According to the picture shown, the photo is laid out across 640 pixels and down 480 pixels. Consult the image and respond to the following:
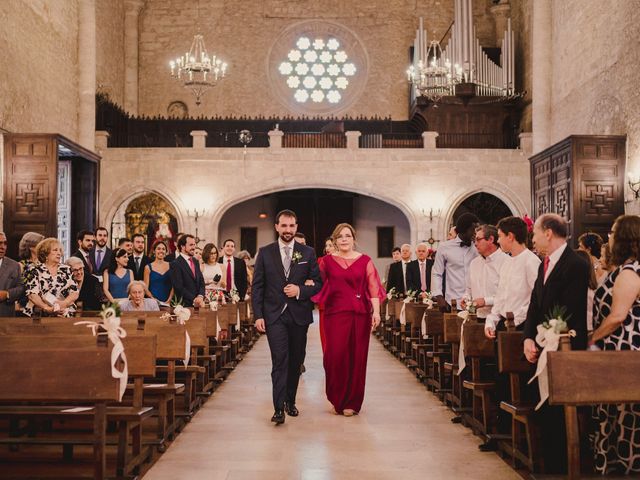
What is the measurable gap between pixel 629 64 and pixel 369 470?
1015cm

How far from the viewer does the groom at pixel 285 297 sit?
20.1ft

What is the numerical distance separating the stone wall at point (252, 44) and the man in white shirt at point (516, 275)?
60.3ft

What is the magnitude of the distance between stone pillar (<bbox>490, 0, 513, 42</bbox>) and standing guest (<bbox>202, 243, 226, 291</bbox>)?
1577cm

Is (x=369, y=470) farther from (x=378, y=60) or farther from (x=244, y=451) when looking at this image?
(x=378, y=60)

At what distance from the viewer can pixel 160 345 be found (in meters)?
5.48

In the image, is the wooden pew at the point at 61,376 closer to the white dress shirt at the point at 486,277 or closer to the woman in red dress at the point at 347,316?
the woman in red dress at the point at 347,316

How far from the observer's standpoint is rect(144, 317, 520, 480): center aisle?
180 inches

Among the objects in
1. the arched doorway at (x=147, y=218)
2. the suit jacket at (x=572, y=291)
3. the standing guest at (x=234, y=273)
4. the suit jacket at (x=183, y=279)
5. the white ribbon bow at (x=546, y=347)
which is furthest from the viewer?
the arched doorway at (x=147, y=218)

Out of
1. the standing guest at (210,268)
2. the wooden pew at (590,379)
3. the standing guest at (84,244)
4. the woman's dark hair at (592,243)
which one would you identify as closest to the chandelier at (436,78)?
the standing guest at (210,268)

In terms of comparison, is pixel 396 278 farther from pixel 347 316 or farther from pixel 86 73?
pixel 86 73

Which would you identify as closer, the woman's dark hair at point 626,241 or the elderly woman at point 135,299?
the woman's dark hair at point 626,241

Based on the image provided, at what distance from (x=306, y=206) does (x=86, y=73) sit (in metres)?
8.17

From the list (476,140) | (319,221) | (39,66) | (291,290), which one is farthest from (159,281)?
(319,221)

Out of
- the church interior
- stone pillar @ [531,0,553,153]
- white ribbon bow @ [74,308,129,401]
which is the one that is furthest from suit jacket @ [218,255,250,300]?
stone pillar @ [531,0,553,153]
